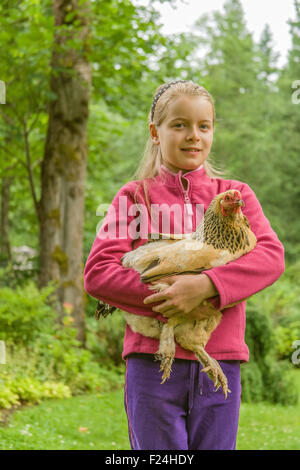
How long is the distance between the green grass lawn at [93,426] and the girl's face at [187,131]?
3290 mm

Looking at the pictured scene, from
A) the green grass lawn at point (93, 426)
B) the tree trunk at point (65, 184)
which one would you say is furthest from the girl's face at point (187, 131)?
the tree trunk at point (65, 184)

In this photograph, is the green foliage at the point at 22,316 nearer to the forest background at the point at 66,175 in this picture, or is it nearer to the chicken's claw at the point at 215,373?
the forest background at the point at 66,175

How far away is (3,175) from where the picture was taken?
10391 mm

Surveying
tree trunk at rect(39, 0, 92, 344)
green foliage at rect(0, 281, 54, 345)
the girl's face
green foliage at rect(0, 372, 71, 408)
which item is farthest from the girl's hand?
tree trunk at rect(39, 0, 92, 344)

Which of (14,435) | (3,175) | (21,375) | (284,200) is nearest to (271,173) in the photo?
(284,200)

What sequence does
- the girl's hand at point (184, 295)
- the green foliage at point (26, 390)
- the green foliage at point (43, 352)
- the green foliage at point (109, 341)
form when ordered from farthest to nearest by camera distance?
1. the green foliage at point (109, 341)
2. the green foliage at point (43, 352)
3. the green foliage at point (26, 390)
4. the girl's hand at point (184, 295)

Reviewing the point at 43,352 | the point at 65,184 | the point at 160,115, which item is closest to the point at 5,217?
the point at 65,184

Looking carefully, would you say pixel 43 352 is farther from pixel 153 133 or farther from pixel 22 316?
pixel 153 133

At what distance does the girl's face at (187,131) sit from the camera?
1931 mm

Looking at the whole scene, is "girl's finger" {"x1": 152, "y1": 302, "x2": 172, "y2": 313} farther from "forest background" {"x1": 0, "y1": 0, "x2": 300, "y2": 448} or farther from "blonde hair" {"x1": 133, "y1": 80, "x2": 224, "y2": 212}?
"forest background" {"x1": 0, "y1": 0, "x2": 300, "y2": 448}

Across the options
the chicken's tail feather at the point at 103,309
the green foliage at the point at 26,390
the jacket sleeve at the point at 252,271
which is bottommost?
the green foliage at the point at 26,390

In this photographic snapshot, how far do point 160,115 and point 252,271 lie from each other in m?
0.72

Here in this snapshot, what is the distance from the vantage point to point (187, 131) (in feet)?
6.36

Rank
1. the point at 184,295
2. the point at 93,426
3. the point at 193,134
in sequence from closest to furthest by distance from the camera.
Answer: the point at 184,295, the point at 193,134, the point at 93,426
